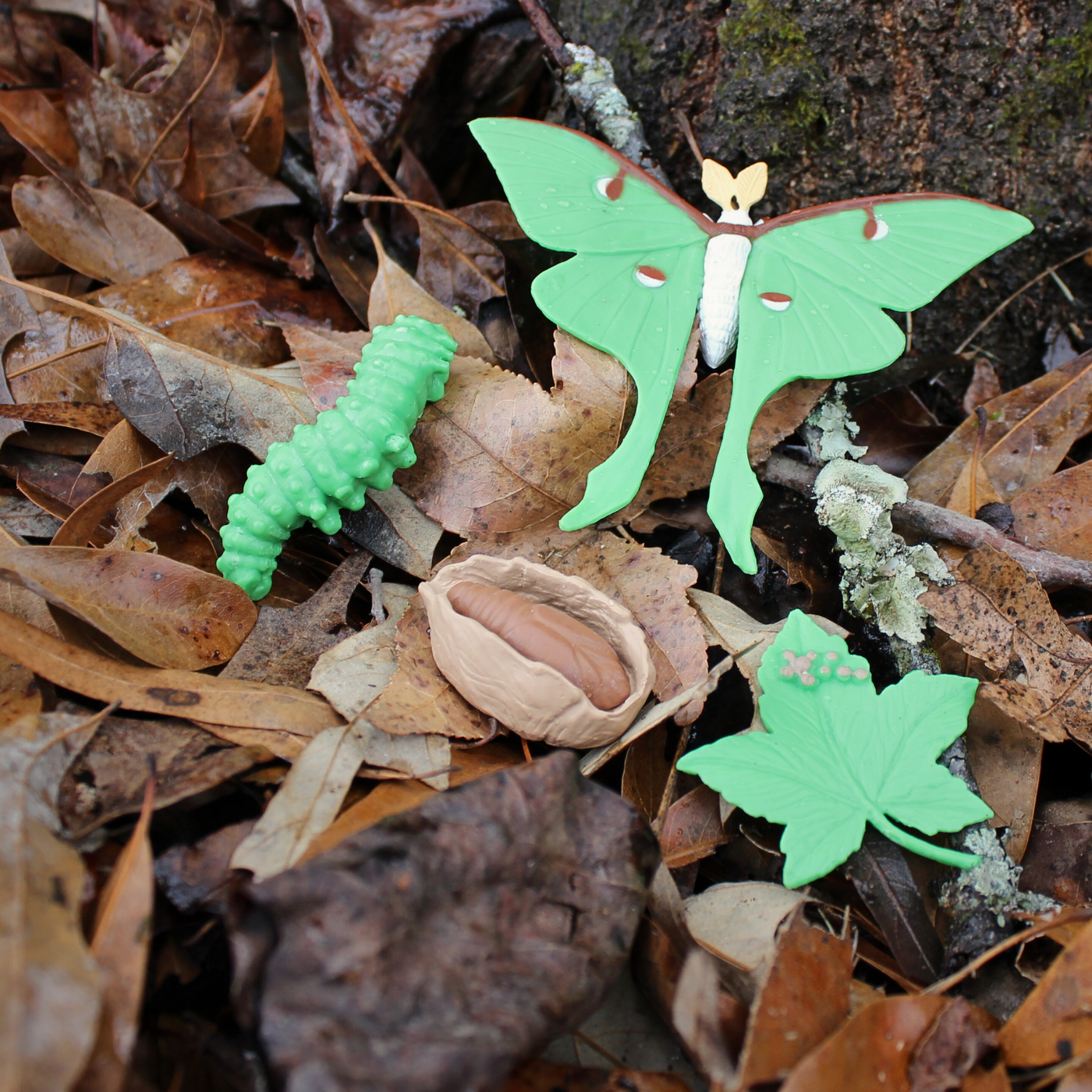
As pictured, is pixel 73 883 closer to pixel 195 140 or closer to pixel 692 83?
pixel 195 140

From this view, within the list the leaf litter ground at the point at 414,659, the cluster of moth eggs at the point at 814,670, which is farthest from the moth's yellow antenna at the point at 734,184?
the cluster of moth eggs at the point at 814,670

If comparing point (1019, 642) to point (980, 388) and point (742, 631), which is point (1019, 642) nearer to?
point (742, 631)

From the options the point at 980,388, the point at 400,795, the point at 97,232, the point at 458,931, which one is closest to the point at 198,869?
the point at 400,795

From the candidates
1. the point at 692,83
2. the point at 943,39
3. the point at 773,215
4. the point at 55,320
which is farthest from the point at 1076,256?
the point at 55,320

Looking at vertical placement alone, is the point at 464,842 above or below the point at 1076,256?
below

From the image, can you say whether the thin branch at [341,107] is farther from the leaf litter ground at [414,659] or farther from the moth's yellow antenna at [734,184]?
the moth's yellow antenna at [734,184]

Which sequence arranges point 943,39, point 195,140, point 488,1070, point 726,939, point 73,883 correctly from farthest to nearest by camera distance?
1. point 195,140
2. point 943,39
3. point 726,939
4. point 73,883
5. point 488,1070
